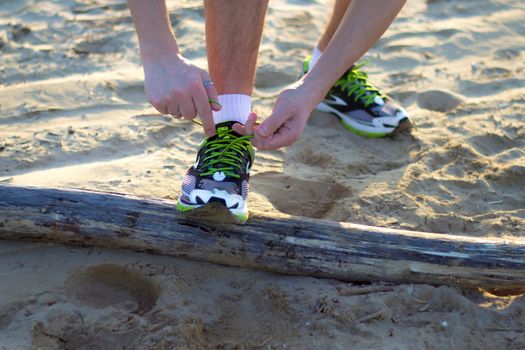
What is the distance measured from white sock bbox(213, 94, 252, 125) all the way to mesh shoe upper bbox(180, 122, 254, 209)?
24 mm

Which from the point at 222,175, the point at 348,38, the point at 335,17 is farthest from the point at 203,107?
the point at 335,17

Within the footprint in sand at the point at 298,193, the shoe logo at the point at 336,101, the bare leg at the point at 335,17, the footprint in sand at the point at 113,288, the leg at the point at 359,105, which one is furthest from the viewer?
the shoe logo at the point at 336,101

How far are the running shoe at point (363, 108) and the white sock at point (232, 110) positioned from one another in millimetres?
915

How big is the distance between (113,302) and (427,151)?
1607mm

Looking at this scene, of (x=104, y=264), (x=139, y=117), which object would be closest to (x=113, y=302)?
(x=104, y=264)

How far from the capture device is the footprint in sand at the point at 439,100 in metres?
3.28

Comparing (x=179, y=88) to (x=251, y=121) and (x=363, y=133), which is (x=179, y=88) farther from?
(x=363, y=133)

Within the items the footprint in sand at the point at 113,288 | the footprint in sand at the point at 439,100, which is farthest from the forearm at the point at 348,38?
the footprint in sand at the point at 439,100

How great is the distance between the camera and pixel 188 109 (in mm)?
1943

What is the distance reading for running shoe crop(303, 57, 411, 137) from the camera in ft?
9.89

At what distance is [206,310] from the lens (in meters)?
1.98

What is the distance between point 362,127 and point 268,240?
3.84 feet

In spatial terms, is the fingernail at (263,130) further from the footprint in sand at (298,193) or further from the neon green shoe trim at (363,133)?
the neon green shoe trim at (363,133)

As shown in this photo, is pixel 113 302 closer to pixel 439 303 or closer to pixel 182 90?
pixel 182 90
